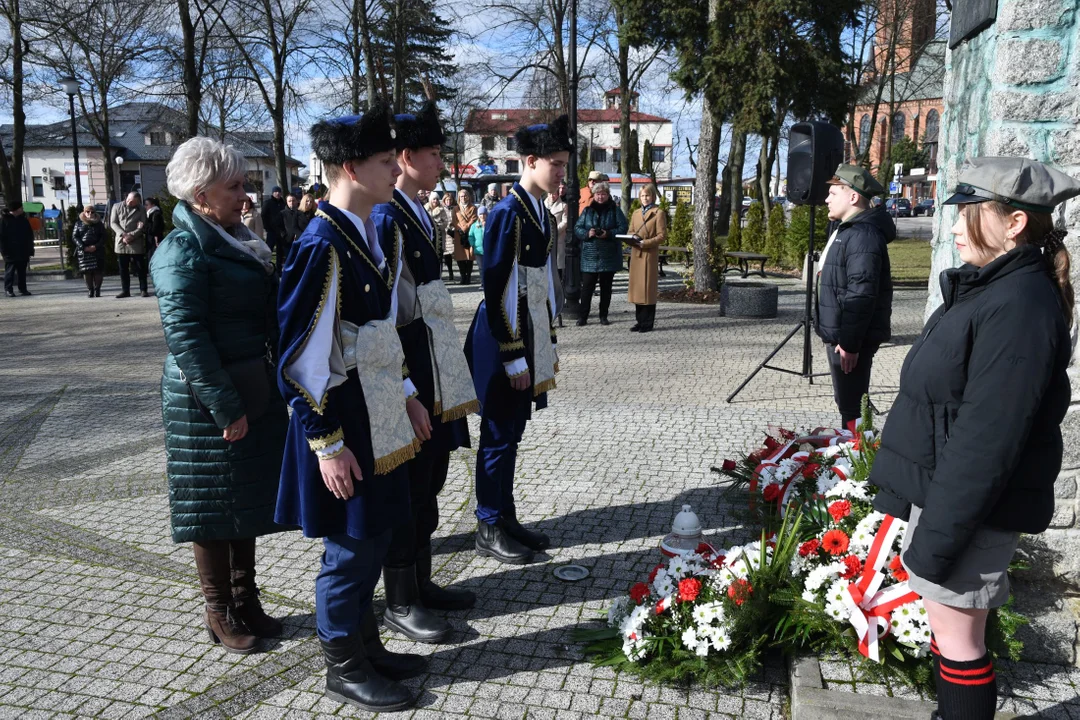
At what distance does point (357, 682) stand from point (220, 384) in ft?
3.90

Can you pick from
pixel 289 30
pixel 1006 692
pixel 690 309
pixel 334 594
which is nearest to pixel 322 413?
pixel 334 594

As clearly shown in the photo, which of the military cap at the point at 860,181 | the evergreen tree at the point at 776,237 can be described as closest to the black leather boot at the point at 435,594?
the military cap at the point at 860,181

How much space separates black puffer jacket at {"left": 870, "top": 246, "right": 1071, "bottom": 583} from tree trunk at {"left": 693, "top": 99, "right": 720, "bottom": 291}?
43.3 feet

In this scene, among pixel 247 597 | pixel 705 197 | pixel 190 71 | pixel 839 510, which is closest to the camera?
pixel 247 597

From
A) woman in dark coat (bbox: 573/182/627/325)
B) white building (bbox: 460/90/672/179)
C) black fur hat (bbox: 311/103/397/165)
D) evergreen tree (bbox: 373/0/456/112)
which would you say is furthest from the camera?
white building (bbox: 460/90/672/179)

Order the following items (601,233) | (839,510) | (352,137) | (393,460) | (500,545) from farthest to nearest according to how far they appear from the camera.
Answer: (601,233)
(500,545)
(839,510)
(393,460)
(352,137)

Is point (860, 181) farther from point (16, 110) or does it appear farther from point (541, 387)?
point (16, 110)

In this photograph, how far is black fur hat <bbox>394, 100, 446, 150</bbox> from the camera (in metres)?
3.71

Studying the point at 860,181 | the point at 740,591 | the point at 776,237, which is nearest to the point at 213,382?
the point at 740,591

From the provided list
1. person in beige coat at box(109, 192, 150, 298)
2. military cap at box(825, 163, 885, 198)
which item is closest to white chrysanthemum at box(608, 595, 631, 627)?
military cap at box(825, 163, 885, 198)

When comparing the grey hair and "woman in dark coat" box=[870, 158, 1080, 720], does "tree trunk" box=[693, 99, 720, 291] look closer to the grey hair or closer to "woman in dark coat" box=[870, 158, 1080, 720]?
the grey hair

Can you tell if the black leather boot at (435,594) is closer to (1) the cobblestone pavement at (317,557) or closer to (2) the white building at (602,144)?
(1) the cobblestone pavement at (317,557)

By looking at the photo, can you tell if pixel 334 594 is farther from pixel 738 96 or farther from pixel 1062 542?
pixel 738 96

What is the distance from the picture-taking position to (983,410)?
219cm
